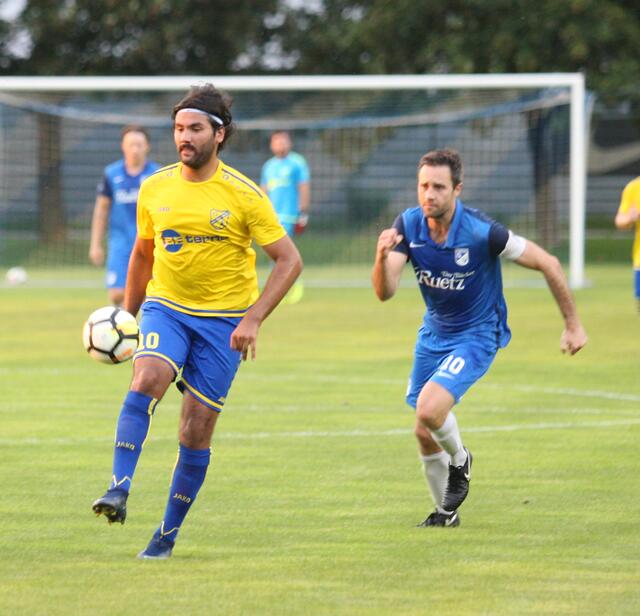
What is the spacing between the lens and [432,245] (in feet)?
24.5

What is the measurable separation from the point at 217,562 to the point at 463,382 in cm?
164

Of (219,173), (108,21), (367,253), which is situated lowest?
(367,253)

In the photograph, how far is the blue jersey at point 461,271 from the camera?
7.45m

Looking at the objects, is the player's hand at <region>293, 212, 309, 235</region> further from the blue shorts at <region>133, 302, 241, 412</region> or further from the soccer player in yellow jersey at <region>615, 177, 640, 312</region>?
the blue shorts at <region>133, 302, 241, 412</region>

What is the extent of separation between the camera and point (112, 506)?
19.9 ft

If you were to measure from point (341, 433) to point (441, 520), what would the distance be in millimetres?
2957

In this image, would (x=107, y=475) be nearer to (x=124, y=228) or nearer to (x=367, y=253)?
(x=124, y=228)

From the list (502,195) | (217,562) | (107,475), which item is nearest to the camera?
(217,562)

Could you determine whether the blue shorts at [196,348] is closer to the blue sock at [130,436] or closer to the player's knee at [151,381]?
the player's knee at [151,381]

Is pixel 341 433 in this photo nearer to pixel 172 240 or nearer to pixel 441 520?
pixel 441 520

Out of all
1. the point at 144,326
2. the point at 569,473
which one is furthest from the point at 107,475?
the point at 569,473

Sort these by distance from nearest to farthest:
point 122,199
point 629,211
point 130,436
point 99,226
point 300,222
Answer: point 130,436 → point 629,211 → point 99,226 → point 122,199 → point 300,222

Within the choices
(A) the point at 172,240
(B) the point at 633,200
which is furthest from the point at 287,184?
(A) the point at 172,240

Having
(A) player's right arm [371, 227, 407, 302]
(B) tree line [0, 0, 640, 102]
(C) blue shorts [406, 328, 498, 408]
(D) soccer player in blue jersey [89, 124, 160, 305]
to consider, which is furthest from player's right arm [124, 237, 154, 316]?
(B) tree line [0, 0, 640, 102]
